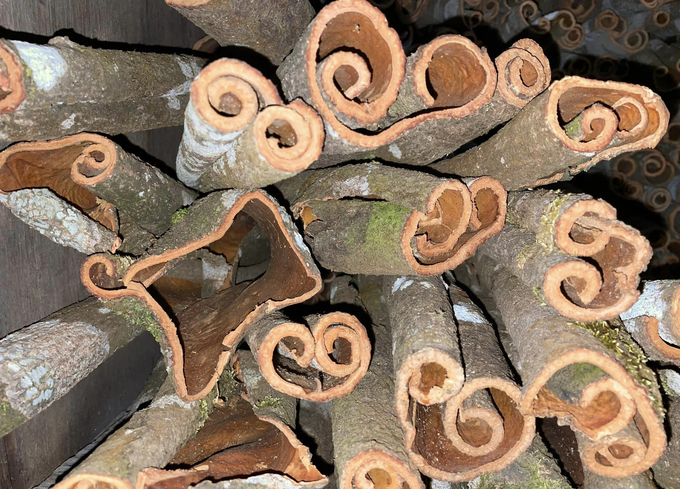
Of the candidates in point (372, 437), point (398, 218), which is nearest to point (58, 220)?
point (398, 218)

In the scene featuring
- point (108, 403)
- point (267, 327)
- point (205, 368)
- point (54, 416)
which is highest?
point (267, 327)

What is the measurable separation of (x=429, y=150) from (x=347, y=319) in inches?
35.7

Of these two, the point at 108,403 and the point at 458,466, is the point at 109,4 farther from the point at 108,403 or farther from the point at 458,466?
the point at 458,466

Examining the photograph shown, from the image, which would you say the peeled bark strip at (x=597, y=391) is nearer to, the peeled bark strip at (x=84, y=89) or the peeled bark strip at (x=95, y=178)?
the peeled bark strip at (x=95, y=178)

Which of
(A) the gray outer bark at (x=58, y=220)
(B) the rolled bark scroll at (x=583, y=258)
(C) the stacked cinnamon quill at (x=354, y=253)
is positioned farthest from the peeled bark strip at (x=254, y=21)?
(B) the rolled bark scroll at (x=583, y=258)

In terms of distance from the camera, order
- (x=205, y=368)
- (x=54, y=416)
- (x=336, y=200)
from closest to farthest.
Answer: (x=205, y=368) < (x=336, y=200) < (x=54, y=416)

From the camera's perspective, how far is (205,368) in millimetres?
1901

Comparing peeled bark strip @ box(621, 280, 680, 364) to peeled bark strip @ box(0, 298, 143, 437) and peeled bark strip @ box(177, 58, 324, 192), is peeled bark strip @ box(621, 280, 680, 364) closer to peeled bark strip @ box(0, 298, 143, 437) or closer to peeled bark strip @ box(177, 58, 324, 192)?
peeled bark strip @ box(177, 58, 324, 192)

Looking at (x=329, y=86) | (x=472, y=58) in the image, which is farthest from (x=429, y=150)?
(x=329, y=86)

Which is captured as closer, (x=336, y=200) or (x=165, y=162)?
(x=336, y=200)

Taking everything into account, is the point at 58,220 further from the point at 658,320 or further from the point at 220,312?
the point at 658,320

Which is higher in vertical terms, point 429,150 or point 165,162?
point 429,150

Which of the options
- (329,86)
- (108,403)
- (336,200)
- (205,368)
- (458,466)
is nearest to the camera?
(329,86)

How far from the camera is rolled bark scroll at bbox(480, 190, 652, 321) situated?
62.9 inches
